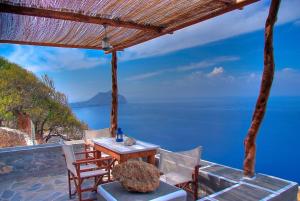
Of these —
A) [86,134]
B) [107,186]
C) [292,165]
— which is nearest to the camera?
[107,186]

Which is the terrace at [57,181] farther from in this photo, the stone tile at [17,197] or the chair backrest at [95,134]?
the chair backrest at [95,134]

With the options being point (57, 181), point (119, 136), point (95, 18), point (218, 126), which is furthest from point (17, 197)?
point (218, 126)

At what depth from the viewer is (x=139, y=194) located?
7.29ft

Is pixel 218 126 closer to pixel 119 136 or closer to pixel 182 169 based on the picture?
pixel 119 136

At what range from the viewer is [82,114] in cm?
1123

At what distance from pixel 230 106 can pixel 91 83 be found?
26.9 ft

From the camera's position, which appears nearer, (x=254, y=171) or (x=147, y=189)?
(x=147, y=189)

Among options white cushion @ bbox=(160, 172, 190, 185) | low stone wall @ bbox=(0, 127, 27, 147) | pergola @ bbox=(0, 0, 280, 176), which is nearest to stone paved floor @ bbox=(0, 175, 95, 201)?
white cushion @ bbox=(160, 172, 190, 185)

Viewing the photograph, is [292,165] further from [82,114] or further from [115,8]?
[82,114]

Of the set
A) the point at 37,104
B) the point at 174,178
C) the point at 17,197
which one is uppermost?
the point at 37,104

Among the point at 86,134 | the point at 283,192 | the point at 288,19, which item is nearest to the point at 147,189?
the point at 283,192

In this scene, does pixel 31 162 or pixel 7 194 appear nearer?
pixel 7 194

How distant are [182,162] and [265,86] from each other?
144cm

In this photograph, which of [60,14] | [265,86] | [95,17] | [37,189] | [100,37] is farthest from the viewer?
[100,37]
